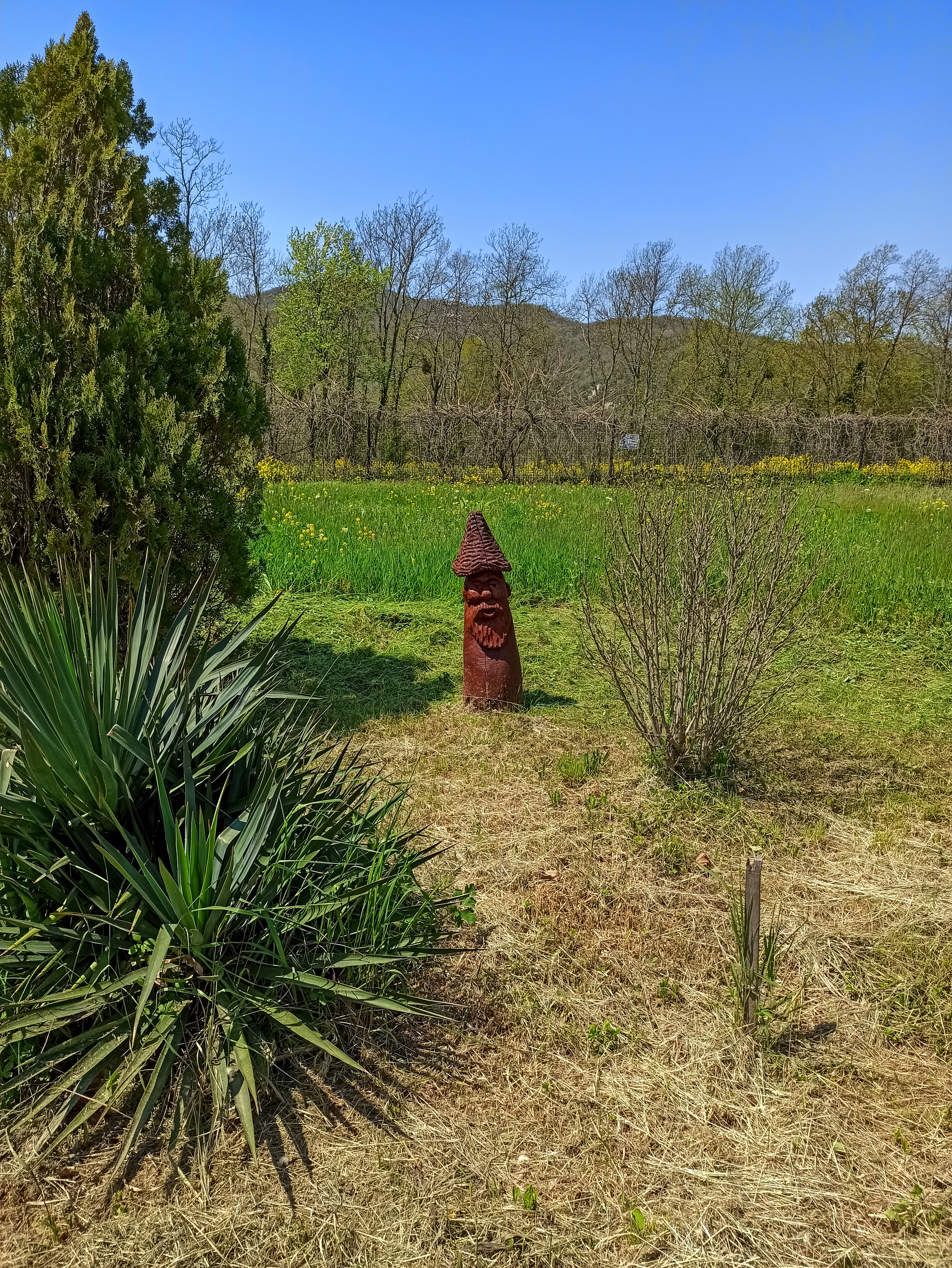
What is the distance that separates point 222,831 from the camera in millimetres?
2682

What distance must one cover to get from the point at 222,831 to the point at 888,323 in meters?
39.0

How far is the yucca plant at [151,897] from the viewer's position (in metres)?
2.35

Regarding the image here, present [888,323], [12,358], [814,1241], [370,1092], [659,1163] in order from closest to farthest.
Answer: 1. [814,1241]
2. [659,1163]
3. [370,1092]
4. [12,358]
5. [888,323]

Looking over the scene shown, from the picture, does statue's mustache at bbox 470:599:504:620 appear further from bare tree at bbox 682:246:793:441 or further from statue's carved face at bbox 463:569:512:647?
bare tree at bbox 682:246:793:441

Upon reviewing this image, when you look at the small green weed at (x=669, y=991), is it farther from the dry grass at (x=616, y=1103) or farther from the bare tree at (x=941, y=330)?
the bare tree at (x=941, y=330)

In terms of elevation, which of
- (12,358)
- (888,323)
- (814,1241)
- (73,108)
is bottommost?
(814,1241)

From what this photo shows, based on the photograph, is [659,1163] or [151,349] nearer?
[659,1163]

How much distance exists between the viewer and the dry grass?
6.82 ft

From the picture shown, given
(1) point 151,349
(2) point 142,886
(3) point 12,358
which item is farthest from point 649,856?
(3) point 12,358

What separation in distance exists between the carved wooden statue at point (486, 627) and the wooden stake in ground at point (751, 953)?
300 centimetres

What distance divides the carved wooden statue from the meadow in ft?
0.66

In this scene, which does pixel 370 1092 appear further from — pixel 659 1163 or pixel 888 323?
pixel 888 323

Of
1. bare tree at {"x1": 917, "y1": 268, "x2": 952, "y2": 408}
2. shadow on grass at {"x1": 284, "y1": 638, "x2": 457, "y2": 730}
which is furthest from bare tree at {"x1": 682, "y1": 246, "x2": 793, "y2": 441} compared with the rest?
shadow on grass at {"x1": 284, "y1": 638, "x2": 457, "y2": 730}

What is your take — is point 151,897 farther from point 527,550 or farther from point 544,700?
point 527,550
